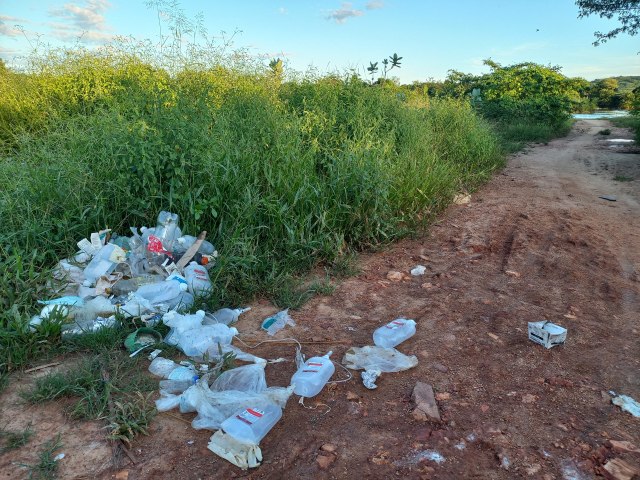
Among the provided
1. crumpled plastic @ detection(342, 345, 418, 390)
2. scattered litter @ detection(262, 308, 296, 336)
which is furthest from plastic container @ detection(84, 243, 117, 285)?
crumpled plastic @ detection(342, 345, 418, 390)

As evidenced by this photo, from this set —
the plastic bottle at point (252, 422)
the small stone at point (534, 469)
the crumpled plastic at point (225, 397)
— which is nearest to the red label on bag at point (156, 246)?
the crumpled plastic at point (225, 397)

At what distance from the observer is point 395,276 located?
137 inches

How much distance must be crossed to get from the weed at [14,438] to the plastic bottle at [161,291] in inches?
41.0

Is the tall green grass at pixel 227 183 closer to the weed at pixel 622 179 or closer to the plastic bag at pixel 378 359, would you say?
the plastic bag at pixel 378 359

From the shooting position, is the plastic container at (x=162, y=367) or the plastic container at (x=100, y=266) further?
the plastic container at (x=100, y=266)

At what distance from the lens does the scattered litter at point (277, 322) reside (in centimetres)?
271

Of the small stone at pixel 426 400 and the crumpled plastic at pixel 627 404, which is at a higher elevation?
the small stone at pixel 426 400

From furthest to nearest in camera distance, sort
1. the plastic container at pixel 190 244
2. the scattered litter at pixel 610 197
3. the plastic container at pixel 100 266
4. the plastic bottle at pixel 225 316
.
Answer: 1. the scattered litter at pixel 610 197
2. the plastic container at pixel 190 244
3. the plastic container at pixel 100 266
4. the plastic bottle at pixel 225 316

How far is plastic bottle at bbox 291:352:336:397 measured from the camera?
211 centimetres

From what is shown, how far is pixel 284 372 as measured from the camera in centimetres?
231

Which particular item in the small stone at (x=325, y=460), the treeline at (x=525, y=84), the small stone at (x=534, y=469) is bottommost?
the small stone at (x=534, y=469)

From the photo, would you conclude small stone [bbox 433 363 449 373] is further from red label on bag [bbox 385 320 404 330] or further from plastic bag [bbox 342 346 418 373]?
red label on bag [bbox 385 320 404 330]

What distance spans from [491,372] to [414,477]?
2.79ft

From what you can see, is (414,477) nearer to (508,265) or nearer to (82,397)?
(82,397)
